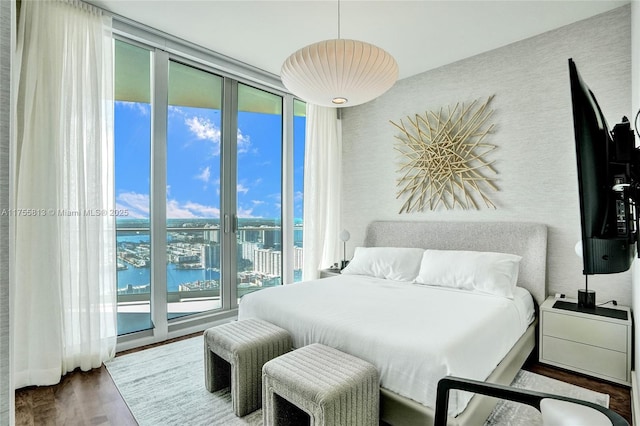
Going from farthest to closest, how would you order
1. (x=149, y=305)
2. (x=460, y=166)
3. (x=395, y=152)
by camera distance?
1. (x=395, y=152)
2. (x=460, y=166)
3. (x=149, y=305)

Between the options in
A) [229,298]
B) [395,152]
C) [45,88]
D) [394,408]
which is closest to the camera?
[394,408]

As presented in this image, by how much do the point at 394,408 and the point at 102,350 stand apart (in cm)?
231

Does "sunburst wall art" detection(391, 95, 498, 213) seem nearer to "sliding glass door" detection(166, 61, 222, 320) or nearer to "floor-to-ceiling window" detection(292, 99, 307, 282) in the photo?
"floor-to-ceiling window" detection(292, 99, 307, 282)

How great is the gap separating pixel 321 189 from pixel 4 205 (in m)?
3.84

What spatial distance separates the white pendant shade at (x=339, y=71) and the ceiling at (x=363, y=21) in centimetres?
78

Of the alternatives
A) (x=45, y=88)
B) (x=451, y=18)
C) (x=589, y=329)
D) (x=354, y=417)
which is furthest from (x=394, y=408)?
(x=45, y=88)

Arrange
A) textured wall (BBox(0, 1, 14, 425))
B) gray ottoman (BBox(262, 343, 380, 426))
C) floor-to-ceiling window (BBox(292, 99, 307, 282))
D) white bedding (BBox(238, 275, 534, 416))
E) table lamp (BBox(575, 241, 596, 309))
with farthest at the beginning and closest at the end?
floor-to-ceiling window (BBox(292, 99, 307, 282)) < table lamp (BBox(575, 241, 596, 309)) < white bedding (BBox(238, 275, 534, 416)) < gray ottoman (BBox(262, 343, 380, 426)) < textured wall (BBox(0, 1, 14, 425))

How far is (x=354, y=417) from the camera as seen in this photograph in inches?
58.0

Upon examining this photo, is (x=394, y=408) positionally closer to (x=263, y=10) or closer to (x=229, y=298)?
(x=229, y=298)

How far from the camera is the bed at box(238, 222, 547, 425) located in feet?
5.09

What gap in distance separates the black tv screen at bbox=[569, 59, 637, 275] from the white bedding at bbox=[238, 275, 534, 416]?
2.84 feet

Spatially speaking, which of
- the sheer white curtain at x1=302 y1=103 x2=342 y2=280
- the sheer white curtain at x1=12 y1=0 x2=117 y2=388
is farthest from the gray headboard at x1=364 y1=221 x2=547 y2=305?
the sheer white curtain at x1=12 y1=0 x2=117 y2=388

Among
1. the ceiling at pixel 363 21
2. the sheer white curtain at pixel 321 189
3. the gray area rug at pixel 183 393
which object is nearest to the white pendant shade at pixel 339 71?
the ceiling at pixel 363 21

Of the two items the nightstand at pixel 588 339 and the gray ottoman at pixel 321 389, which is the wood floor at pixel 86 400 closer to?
the nightstand at pixel 588 339
